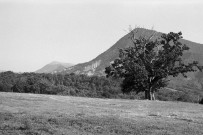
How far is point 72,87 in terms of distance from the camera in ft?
570

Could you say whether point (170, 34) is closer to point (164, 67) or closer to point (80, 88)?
point (164, 67)

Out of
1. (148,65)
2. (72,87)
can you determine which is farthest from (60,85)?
(148,65)

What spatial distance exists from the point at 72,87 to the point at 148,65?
109749mm

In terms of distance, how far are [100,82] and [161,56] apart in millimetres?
120215

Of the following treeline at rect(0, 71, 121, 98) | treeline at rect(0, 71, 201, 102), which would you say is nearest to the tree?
treeline at rect(0, 71, 201, 102)

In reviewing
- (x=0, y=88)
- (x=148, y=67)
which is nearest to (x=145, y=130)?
(x=148, y=67)

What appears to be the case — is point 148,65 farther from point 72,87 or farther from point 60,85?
point 72,87

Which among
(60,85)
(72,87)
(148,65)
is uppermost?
(148,65)

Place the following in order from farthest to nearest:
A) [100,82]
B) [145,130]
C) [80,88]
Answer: [100,82] → [80,88] → [145,130]

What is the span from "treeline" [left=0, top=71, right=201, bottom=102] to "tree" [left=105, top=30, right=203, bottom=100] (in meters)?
57.8

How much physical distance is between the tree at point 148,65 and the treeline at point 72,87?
57.8m

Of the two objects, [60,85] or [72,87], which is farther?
[72,87]

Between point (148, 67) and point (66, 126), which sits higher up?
point (148, 67)

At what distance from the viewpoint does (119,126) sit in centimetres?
2058
